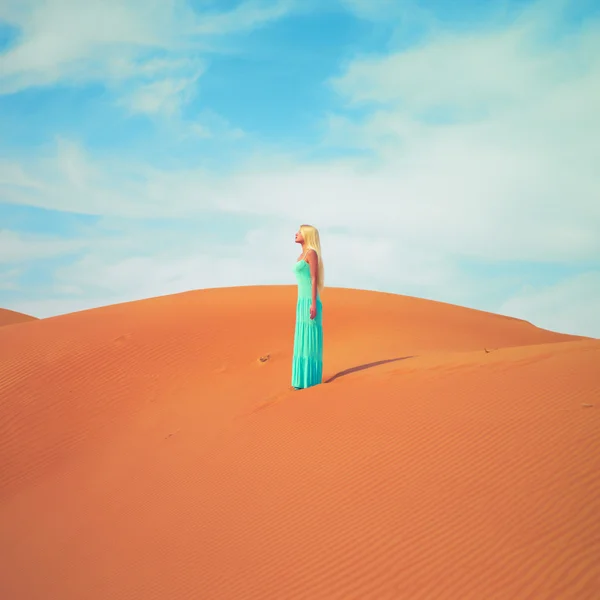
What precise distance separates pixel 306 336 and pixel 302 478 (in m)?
3.05

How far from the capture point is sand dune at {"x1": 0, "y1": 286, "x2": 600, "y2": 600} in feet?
17.0

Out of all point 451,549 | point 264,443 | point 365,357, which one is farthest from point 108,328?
point 451,549

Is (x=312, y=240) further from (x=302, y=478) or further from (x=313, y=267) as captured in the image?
(x=302, y=478)

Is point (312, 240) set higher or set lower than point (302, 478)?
higher

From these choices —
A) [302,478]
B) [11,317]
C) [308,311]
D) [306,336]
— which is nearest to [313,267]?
[308,311]

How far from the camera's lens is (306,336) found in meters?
9.88

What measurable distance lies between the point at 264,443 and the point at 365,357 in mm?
5916

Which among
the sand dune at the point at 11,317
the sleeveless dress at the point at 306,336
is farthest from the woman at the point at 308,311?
the sand dune at the point at 11,317

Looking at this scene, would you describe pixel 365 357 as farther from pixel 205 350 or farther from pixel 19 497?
pixel 19 497

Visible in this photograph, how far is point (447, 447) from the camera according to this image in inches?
270

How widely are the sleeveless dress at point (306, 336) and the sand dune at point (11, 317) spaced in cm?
2899

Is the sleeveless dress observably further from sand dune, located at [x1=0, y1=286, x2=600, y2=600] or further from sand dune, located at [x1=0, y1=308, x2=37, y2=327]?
sand dune, located at [x1=0, y1=308, x2=37, y2=327]

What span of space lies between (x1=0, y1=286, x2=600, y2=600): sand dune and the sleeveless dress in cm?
40

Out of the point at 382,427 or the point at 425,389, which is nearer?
the point at 382,427
